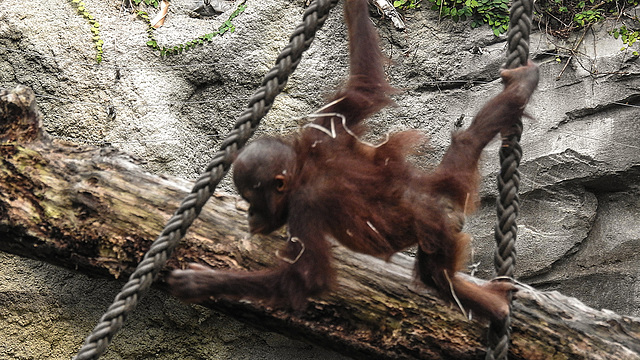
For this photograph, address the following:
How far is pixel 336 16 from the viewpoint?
615cm

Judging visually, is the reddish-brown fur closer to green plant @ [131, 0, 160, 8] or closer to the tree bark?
the tree bark

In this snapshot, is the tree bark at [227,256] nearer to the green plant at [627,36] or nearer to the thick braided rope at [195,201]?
the thick braided rope at [195,201]

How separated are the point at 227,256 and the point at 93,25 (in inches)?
130

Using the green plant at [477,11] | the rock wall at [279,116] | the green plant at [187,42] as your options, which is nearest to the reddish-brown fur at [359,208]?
the rock wall at [279,116]

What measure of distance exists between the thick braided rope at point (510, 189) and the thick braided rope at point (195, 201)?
3.18 ft

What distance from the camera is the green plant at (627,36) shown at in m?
5.25

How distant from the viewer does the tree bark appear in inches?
135

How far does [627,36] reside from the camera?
527 centimetres

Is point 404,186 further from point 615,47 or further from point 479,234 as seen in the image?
point 615,47

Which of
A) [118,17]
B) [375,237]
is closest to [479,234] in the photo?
[375,237]

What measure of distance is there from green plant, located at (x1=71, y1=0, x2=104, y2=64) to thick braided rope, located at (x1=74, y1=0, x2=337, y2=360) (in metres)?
3.63

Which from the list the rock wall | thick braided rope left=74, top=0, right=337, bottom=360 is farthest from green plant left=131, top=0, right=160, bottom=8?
thick braided rope left=74, top=0, right=337, bottom=360

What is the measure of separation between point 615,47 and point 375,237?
3324 mm

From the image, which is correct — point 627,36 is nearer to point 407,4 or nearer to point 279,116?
point 407,4
